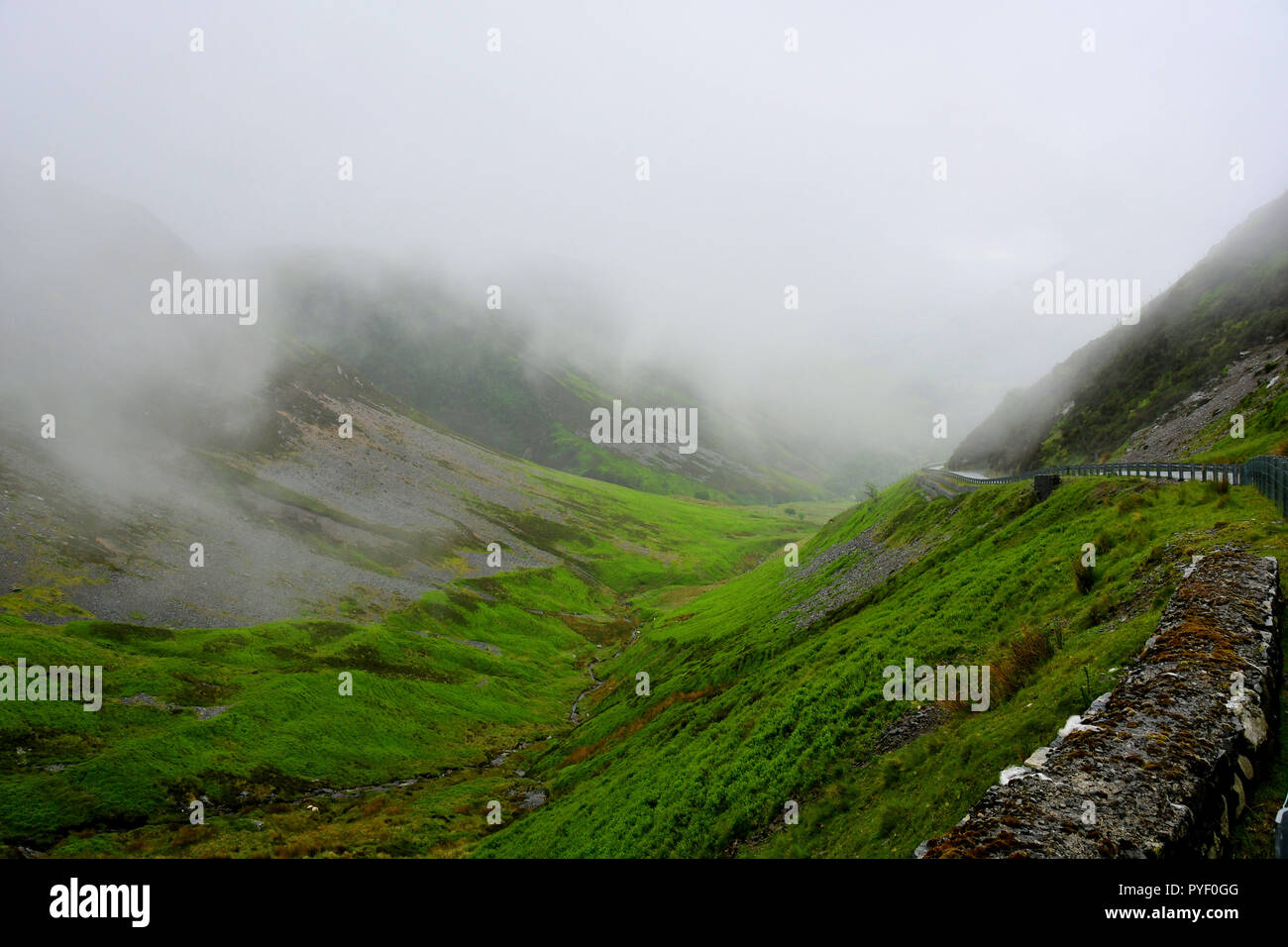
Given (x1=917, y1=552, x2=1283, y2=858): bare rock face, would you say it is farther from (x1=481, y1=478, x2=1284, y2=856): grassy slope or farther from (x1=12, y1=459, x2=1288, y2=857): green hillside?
(x1=481, y1=478, x2=1284, y2=856): grassy slope

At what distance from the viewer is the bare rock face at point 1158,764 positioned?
9258 mm

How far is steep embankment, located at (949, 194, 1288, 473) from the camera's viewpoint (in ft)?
234

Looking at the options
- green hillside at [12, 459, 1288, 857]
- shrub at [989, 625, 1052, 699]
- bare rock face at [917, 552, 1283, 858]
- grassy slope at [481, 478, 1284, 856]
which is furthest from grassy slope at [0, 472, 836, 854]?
bare rock face at [917, 552, 1283, 858]

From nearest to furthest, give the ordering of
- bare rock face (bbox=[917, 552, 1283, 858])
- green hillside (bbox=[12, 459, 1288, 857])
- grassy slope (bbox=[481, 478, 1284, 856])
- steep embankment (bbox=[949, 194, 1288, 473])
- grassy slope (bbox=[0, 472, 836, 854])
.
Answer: bare rock face (bbox=[917, 552, 1283, 858]) → grassy slope (bbox=[481, 478, 1284, 856]) → green hillside (bbox=[12, 459, 1288, 857]) → grassy slope (bbox=[0, 472, 836, 854]) → steep embankment (bbox=[949, 194, 1288, 473])

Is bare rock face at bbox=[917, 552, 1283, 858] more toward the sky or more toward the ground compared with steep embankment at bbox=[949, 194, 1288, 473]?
more toward the ground

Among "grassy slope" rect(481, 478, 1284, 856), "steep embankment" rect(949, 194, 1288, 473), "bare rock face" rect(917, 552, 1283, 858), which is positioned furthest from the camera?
"steep embankment" rect(949, 194, 1288, 473)

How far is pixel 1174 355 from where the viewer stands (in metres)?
82.7

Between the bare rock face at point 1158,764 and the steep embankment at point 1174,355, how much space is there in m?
60.7

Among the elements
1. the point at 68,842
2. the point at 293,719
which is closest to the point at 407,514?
the point at 293,719

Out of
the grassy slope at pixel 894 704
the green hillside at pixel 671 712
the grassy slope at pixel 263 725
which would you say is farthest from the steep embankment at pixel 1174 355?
the grassy slope at pixel 263 725

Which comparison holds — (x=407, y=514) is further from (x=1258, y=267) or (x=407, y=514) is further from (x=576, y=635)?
(x=1258, y=267)

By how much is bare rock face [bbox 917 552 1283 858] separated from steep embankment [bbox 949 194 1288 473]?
199 feet

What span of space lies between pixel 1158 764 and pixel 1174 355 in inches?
3899

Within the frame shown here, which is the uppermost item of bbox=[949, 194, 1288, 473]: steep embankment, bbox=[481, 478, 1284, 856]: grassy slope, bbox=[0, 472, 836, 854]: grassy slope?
bbox=[949, 194, 1288, 473]: steep embankment
